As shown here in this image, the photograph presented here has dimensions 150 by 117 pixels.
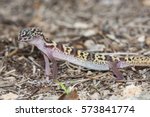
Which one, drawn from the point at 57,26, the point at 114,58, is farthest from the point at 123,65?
the point at 57,26

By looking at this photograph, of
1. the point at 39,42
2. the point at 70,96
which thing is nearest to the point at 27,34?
the point at 39,42

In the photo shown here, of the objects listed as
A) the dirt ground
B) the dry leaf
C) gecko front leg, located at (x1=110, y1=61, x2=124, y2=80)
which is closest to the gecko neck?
the dirt ground

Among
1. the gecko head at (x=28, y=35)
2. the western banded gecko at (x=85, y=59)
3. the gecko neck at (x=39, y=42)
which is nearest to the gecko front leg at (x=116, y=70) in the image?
the western banded gecko at (x=85, y=59)

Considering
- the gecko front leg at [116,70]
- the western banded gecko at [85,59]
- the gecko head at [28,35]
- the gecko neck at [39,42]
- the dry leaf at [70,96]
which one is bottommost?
the dry leaf at [70,96]

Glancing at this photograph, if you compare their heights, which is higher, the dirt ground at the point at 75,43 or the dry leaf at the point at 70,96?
the dirt ground at the point at 75,43

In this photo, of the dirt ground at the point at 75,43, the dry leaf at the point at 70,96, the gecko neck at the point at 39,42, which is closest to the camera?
the dry leaf at the point at 70,96

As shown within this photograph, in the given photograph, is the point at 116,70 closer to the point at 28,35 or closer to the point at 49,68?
the point at 49,68

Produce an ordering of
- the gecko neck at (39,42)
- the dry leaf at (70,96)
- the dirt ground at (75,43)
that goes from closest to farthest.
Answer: the dry leaf at (70,96)
the dirt ground at (75,43)
the gecko neck at (39,42)

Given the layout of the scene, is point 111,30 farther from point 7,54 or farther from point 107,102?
point 107,102

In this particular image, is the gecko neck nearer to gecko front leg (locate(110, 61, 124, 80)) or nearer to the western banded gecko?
the western banded gecko

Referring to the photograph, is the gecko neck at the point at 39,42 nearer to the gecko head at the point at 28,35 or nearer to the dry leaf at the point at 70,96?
the gecko head at the point at 28,35
